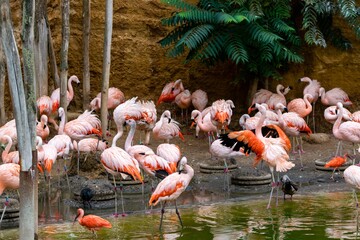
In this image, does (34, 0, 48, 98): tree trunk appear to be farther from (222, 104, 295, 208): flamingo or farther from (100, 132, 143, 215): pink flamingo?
(222, 104, 295, 208): flamingo

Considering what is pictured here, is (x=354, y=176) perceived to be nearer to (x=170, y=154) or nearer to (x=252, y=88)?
(x=170, y=154)

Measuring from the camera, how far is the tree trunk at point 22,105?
21.8ft

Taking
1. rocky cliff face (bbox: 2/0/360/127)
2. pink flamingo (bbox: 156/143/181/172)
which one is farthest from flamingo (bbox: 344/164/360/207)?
rocky cliff face (bbox: 2/0/360/127)

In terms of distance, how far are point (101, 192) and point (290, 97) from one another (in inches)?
232

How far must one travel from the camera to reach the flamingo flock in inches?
368

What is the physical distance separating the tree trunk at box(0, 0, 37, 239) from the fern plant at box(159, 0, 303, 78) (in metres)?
6.14

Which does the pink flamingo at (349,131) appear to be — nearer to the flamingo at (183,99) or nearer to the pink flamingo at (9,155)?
the flamingo at (183,99)

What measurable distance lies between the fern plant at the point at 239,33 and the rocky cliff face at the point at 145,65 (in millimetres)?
1108

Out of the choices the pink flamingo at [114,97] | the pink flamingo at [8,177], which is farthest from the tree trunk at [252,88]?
the pink flamingo at [8,177]

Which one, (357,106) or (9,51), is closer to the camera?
(9,51)

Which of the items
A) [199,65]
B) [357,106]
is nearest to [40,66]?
[199,65]

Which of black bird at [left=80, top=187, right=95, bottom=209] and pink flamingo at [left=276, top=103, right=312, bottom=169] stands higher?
pink flamingo at [left=276, top=103, right=312, bottom=169]

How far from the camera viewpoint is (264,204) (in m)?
9.68

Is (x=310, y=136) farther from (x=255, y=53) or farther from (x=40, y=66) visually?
(x=40, y=66)
